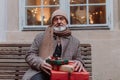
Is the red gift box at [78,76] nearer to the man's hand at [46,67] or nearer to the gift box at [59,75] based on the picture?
the gift box at [59,75]

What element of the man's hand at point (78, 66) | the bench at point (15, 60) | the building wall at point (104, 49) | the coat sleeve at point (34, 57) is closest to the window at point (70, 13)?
the building wall at point (104, 49)

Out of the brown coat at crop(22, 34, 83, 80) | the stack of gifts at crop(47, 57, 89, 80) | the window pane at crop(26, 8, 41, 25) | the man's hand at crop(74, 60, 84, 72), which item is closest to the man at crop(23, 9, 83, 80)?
the brown coat at crop(22, 34, 83, 80)

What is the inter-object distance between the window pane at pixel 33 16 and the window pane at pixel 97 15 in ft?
2.90

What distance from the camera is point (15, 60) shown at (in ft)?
21.0

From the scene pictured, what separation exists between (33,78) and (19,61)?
3.52 ft

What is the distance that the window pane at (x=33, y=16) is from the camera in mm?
7488

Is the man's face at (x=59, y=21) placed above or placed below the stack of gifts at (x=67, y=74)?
above

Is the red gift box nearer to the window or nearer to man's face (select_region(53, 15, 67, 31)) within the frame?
man's face (select_region(53, 15, 67, 31))

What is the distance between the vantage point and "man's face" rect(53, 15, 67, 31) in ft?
18.7

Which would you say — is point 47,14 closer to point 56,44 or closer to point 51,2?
point 51,2

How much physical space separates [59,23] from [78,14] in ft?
5.86

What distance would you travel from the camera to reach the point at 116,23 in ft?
23.9

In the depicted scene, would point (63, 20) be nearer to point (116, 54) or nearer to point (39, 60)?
point (39, 60)

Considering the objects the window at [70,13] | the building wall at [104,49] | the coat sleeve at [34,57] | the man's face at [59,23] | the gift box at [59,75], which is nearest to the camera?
the gift box at [59,75]
